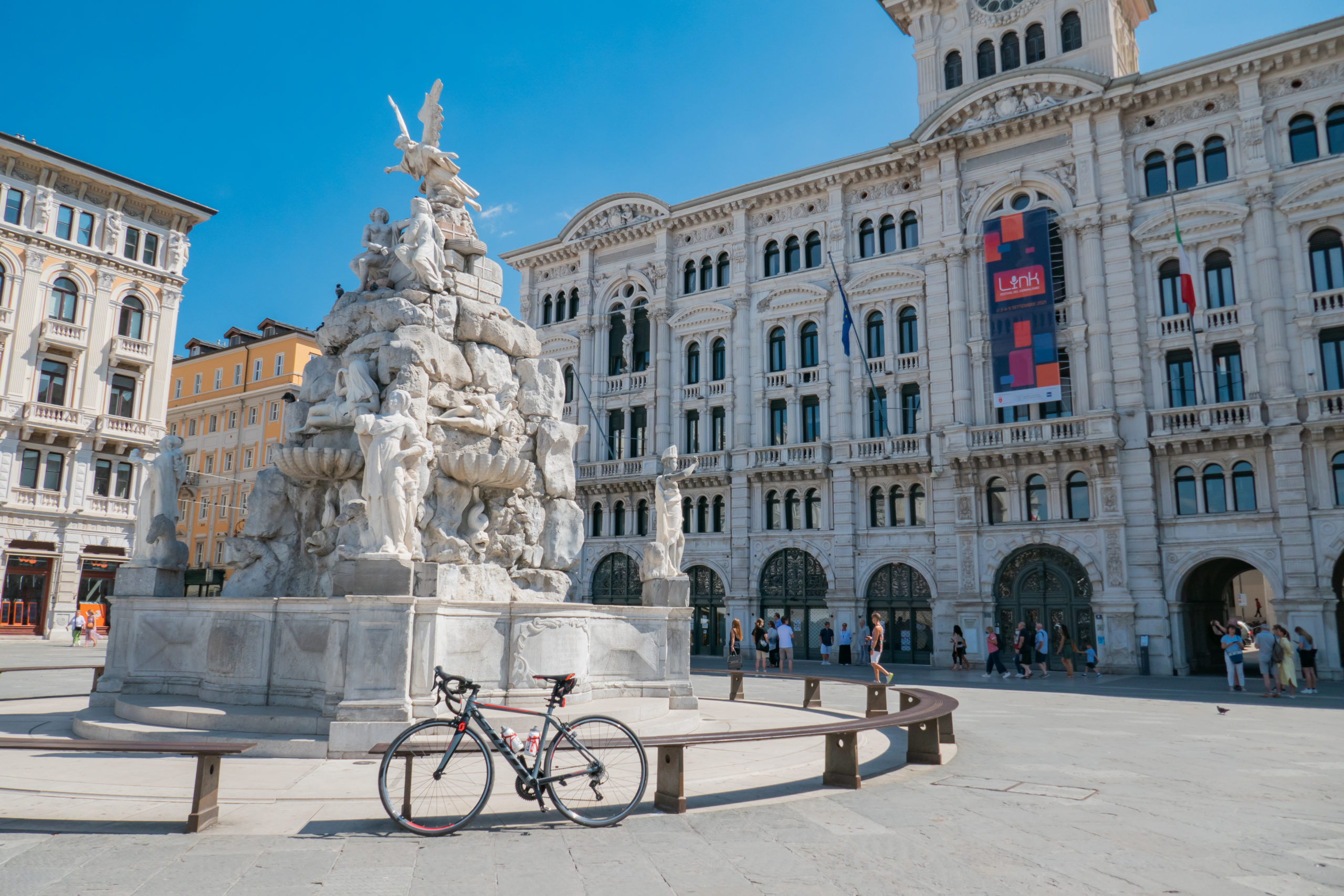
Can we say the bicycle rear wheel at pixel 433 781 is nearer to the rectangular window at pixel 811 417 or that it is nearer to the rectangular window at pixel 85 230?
the rectangular window at pixel 811 417

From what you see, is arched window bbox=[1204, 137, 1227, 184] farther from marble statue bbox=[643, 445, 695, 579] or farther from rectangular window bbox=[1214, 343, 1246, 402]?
marble statue bbox=[643, 445, 695, 579]

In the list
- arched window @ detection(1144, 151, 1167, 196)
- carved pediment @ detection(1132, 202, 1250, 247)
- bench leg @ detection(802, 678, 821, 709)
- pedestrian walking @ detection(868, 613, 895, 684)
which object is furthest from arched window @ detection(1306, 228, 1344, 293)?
bench leg @ detection(802, 678, 821, 709)

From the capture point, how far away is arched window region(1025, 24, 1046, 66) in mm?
35375

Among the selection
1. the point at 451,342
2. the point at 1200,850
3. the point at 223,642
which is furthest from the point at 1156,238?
the point at 223,642

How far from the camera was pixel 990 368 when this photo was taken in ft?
109

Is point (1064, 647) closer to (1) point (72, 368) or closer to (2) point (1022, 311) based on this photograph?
(2) point (1022, 311)

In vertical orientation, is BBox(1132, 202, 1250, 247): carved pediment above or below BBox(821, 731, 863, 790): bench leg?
above

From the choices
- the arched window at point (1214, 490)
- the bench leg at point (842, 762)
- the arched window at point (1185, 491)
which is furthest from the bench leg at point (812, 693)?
the arched window at point (1214, 490)

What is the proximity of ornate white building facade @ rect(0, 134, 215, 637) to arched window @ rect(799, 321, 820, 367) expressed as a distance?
94.9 feet

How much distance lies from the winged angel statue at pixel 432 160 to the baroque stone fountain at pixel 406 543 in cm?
3

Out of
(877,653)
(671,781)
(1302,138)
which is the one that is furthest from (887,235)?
(671,781)

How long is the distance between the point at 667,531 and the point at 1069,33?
31.0 metres

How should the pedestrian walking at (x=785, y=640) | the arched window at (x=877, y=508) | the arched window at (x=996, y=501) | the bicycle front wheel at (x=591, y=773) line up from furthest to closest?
the arched window at (x=877, y=508)
the arched window at (x=996, y=501)
the pedestrian walking at (x=785, y=640)
the bicycle front wheel at (x=591, y=773)

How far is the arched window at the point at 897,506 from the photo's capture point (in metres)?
34.5
